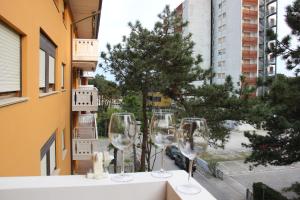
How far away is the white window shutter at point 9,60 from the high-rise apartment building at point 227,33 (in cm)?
3178

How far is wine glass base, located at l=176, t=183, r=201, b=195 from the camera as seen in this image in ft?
3.91

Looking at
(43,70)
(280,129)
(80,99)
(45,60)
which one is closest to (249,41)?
(280,129)

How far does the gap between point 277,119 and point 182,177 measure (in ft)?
30.9

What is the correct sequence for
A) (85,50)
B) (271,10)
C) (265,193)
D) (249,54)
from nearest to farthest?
1. (85,50)
2. (265,193)
3. (249,54)
4. (271,10)

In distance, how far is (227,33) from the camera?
1490 inches

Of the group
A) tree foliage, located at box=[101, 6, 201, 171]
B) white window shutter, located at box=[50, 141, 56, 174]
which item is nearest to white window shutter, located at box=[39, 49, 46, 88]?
white window shutter, located at box=[50, 141, 56, 174]

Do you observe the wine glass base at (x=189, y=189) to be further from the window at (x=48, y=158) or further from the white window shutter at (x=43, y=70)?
the white window shutter at (x=43, y=70)

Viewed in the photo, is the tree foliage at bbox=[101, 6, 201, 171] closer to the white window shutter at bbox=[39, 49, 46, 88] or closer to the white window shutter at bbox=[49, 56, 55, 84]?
the white window shutter at bbox=[49, 56, 55, 84]

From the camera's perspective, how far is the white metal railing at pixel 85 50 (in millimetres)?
9883

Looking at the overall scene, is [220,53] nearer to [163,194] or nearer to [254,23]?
[254,23]

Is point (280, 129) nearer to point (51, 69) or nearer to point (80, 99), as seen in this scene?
point (80, 99)

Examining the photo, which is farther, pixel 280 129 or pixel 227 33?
pixel 227 33

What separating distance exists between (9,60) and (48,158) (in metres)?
2.79

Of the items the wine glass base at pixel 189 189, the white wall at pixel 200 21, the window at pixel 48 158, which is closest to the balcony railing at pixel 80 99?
the window at pixel 48 158
